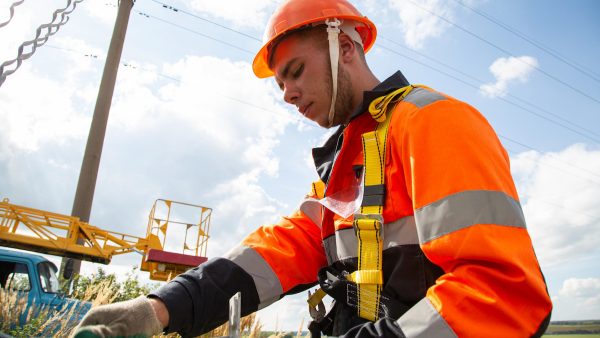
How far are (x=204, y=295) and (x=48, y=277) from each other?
22.6ft

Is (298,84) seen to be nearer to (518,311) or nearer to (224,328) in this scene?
(518,311)

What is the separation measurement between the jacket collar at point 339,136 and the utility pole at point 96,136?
31.8 feet

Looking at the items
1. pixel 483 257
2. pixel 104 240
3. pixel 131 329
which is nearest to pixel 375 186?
pixel 483 257

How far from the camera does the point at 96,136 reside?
12.2 metres

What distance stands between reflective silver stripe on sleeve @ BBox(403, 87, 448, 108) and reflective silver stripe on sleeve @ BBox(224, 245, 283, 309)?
104 cm

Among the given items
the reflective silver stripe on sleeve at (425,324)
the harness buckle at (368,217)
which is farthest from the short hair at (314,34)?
the reflective silver stripe on sleeve at (425,324)

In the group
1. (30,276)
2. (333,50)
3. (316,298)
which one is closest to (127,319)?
(316,298)

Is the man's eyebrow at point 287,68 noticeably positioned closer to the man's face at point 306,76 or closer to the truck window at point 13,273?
the man's face at point 306,76

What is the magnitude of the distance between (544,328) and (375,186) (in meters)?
0.67

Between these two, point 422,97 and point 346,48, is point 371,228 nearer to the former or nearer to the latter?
point 422,97

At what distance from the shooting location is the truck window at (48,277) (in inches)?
285

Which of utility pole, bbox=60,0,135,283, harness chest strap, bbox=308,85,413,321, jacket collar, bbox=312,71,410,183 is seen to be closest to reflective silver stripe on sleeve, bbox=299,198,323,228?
jacket collar, bbox=312,71,410,183

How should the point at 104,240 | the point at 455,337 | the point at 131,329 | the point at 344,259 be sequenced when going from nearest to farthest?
the point at 455,337 < the point at 131,329 < the point at 344,259 < the point at 104,240

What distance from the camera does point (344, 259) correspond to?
5.56ft
